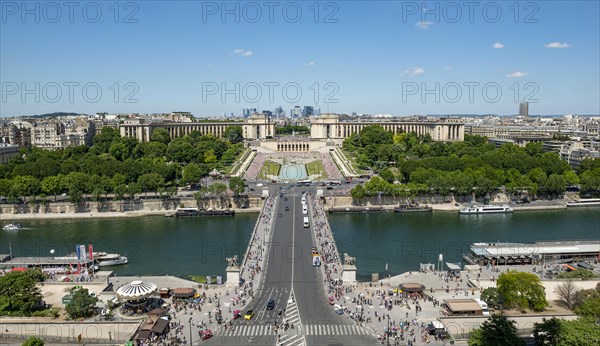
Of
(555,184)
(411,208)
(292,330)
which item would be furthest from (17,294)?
(555,184)

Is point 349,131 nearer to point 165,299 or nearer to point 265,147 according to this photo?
point 265,147

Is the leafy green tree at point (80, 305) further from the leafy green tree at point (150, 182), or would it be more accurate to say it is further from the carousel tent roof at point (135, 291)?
the leafy green tree at point (150, 182)

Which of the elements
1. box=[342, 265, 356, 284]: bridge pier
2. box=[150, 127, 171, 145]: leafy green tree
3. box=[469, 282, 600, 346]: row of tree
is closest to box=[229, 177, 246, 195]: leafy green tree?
box=[342, 265, 356, 284]: bridge pier

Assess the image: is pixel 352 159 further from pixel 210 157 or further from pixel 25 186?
pixel 25 186

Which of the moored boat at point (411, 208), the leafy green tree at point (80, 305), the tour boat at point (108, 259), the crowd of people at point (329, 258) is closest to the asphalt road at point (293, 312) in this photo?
the crowd of people at point (329, 258)

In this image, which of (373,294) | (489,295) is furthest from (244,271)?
(489,295)

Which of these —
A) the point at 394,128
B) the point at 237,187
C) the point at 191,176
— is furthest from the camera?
the point at 394,128
